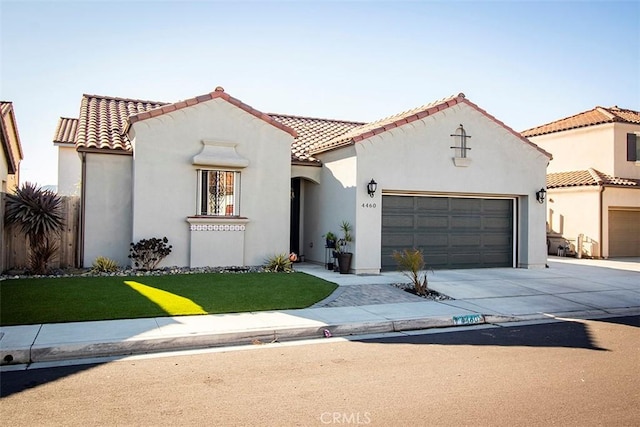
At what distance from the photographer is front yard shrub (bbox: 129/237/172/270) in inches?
543

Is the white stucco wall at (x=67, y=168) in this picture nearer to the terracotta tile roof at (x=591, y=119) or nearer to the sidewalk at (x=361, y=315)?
the sidewalk at (x=361, y=315)

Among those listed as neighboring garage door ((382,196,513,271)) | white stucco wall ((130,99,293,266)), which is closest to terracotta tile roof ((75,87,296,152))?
white stucco wall ((130,99,293,266))

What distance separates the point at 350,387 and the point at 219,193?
398 inches

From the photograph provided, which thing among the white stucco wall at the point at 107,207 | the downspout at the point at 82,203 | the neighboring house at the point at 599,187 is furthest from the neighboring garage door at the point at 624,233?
the downspout at the point at 82,203

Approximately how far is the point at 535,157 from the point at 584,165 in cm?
881

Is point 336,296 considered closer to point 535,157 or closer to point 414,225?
point 414,225

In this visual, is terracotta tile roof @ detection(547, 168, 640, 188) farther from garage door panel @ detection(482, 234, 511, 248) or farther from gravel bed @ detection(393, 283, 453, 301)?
gravel bed @ detection(393, 283, 453, 301)

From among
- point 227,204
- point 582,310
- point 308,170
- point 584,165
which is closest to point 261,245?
point 227,204

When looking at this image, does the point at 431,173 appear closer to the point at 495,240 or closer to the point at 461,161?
the point at 461,161

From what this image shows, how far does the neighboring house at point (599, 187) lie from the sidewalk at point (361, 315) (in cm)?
672

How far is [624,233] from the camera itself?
76.1ft

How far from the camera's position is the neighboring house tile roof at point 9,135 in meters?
15.6

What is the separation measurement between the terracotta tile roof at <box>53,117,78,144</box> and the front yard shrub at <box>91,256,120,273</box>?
11.9 m

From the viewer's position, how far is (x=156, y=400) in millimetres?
5262
